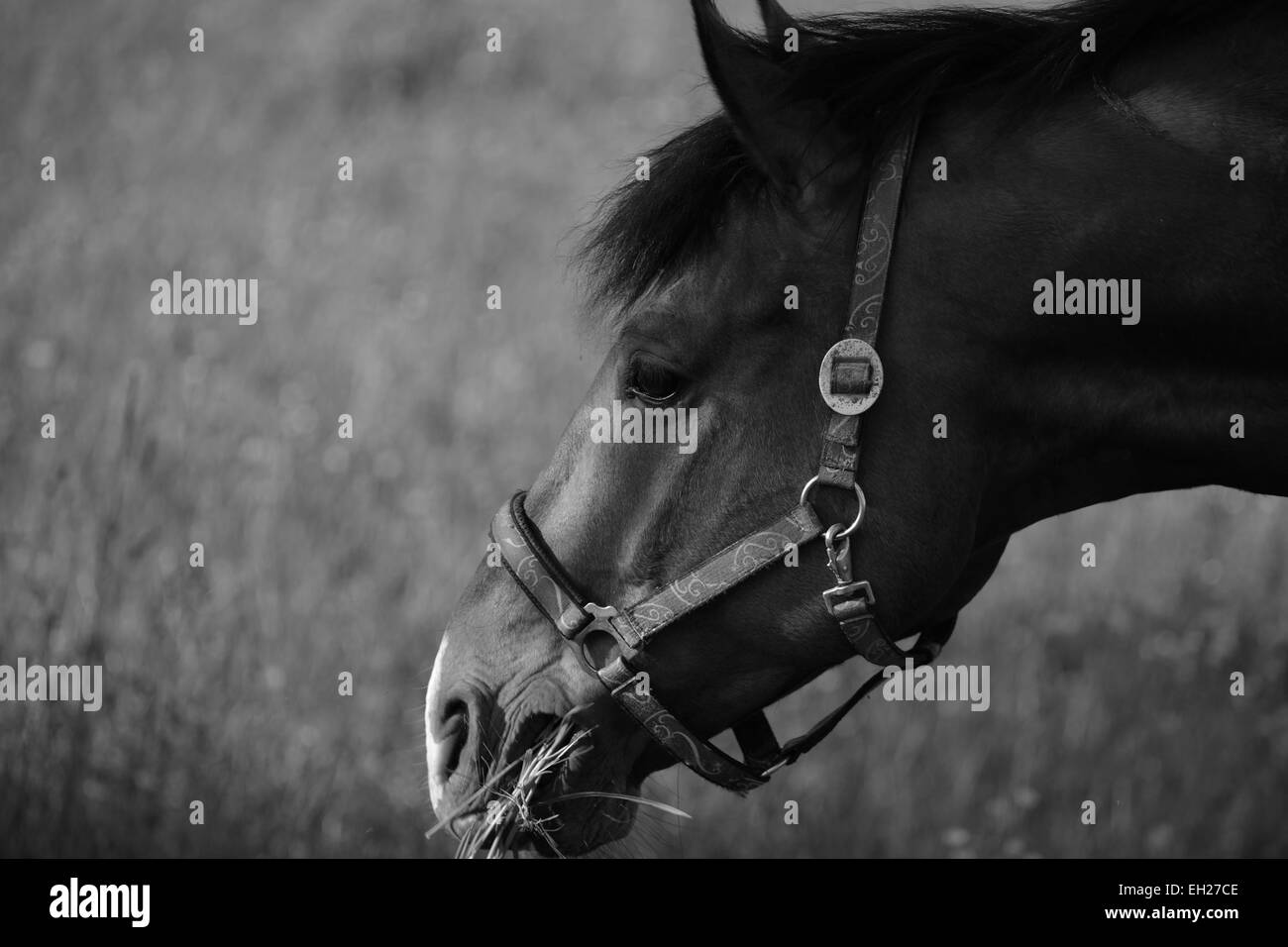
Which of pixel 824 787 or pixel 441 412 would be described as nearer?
pixel 824 787

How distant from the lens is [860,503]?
2617mm

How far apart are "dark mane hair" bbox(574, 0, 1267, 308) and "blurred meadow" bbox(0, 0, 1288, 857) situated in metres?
0.47

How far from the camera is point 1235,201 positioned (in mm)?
2441

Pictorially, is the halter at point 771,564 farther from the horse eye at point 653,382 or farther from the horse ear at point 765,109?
the horse eye at point 653,382

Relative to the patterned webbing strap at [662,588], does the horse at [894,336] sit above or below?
above

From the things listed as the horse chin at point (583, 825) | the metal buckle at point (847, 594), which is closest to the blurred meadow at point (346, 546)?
the horse chin at point (583, 825)

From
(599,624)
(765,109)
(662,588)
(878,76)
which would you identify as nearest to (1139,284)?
(878,76)

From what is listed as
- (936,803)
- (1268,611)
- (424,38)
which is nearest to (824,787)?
(936,803)

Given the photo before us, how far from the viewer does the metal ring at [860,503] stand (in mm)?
2613

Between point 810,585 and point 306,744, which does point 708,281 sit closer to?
point 810,585

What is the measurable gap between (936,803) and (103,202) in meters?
6.85

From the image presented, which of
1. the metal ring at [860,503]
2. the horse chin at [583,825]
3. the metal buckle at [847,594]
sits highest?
the metal ring at [860,503]

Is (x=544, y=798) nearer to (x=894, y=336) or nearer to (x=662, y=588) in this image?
(x=662, y=588)

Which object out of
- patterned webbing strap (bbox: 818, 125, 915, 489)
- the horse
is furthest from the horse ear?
patterned webbing strap (bbox: 818, 125, 915, 489)
